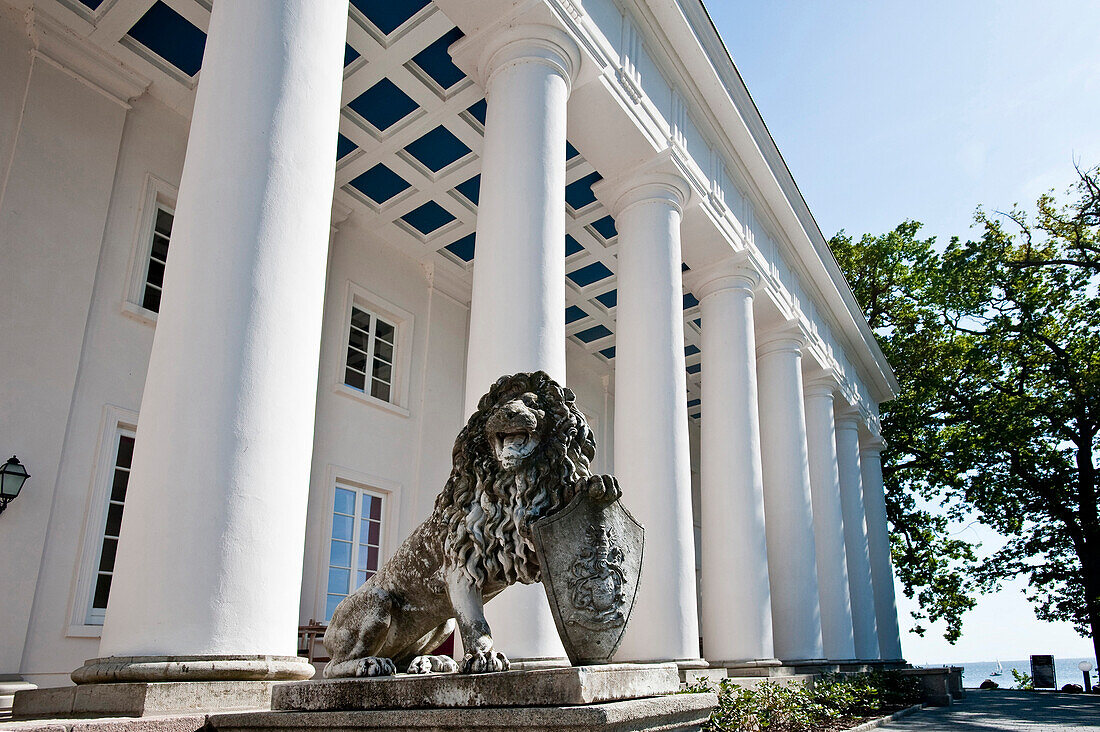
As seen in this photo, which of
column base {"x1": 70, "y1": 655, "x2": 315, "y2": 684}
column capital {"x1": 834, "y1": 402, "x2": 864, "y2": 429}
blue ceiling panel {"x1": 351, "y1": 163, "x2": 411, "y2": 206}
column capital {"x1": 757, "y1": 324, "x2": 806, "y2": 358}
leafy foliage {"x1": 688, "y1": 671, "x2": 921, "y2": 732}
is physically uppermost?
blue ceiling panel {"x1": 351, "y1": 163, "x2": 411, "y2": 206}

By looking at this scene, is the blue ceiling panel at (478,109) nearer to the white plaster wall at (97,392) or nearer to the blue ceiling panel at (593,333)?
the white plaster wall at (97,392)

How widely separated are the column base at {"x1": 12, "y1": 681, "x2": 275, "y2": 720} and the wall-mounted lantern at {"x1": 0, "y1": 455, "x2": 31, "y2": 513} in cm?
573

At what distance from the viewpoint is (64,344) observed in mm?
10703

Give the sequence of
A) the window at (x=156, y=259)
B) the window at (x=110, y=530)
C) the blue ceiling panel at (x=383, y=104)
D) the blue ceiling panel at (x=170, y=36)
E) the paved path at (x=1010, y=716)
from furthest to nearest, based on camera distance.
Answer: the paved path at (x=1010, y=716) → the blue ceiling panel at (x=383, y=104) → the window at (x=156, y=259) → the blue ceiling panel at (x=170, y=36) → the window at (x=110, y=530)

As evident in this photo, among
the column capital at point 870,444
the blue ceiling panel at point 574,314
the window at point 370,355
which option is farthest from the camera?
the column capital at point 870,444

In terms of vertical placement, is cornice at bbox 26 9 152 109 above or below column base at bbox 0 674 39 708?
above

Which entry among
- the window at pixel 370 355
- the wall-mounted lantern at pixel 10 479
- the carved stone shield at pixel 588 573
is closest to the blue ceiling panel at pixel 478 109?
the window at pixel 370 355

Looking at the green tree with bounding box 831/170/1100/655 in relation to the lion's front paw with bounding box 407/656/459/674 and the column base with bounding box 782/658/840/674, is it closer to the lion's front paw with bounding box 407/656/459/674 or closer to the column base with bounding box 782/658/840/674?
the column base with bounding box 782/658/840/674

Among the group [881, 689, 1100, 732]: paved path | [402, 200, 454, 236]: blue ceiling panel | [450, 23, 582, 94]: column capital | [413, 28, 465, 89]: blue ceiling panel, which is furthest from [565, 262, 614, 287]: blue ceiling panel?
[881, 689, 1100, 732]: paved path

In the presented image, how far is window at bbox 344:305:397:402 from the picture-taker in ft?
51.8

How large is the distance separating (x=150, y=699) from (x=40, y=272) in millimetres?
8284

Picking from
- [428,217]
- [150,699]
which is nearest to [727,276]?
[428,217]

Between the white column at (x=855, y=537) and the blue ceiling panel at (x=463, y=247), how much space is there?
12345 millimetres

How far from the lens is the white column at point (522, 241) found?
24.8ft
